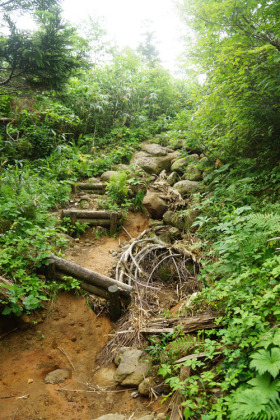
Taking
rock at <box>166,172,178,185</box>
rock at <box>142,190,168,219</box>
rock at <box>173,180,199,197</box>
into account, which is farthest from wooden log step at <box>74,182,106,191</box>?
rock at <box>173,180,199,197</box>

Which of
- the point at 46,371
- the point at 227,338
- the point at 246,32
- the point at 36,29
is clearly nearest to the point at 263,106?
the point at 246,32

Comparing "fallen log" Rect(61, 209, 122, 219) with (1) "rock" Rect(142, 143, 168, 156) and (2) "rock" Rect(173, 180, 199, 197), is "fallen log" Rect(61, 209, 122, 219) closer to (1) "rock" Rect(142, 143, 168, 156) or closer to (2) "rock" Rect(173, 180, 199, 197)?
(2) "rock" Rect(173, 180, 199, 197)

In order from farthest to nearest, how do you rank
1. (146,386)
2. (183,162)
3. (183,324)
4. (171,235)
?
(183,162) < (171,235) < (183,324) < (146,386)

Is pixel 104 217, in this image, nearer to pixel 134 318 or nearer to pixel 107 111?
pixel 134 318

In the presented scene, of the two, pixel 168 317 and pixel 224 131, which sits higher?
pixel 224 131

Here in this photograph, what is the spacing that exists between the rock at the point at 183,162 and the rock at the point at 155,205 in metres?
1.43

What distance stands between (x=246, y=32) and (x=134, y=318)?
4.60 meters

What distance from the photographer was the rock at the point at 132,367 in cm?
275

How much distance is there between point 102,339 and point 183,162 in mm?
5647

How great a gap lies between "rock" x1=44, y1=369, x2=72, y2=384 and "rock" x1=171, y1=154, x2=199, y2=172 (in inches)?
227

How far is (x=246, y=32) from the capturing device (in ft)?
11.2

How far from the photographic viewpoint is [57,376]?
2.98m

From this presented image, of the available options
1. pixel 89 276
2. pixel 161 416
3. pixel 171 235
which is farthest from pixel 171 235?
pixel 161 416

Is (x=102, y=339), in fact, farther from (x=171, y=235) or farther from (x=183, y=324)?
(x=171, y=235)
